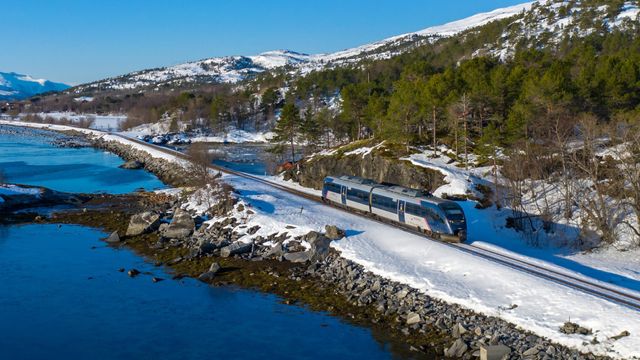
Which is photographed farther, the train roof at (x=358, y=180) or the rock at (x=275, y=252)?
the train roof at (x=358, y=180)

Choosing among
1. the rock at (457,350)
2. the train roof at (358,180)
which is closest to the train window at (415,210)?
the train roof at (358,180)

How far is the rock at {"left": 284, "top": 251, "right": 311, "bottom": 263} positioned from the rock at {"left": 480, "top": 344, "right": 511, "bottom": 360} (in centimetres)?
1496

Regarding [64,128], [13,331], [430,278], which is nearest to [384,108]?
[430,278]

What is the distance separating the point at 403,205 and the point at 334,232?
16.7 ft

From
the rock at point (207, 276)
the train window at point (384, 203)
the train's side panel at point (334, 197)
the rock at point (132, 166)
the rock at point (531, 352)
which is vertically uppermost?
the train window at point (384, 203)

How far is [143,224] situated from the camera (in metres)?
41.8

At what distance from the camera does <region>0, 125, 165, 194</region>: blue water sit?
67250 mm

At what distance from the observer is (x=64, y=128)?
172625 mm

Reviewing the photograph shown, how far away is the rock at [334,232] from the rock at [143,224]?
15.2m

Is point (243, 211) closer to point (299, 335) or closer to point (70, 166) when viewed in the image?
point (299, 335)

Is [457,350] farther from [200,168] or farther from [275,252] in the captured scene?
[200,168]

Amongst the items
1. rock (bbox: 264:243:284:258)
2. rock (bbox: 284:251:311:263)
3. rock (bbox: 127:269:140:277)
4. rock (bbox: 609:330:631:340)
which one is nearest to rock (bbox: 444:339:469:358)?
rock (bbox: 609:330:631:340)

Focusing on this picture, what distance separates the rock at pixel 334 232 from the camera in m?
35.0

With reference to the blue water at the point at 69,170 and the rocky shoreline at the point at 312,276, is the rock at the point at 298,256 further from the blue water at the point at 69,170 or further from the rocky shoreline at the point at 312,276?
the blue water at the point at 69,170
